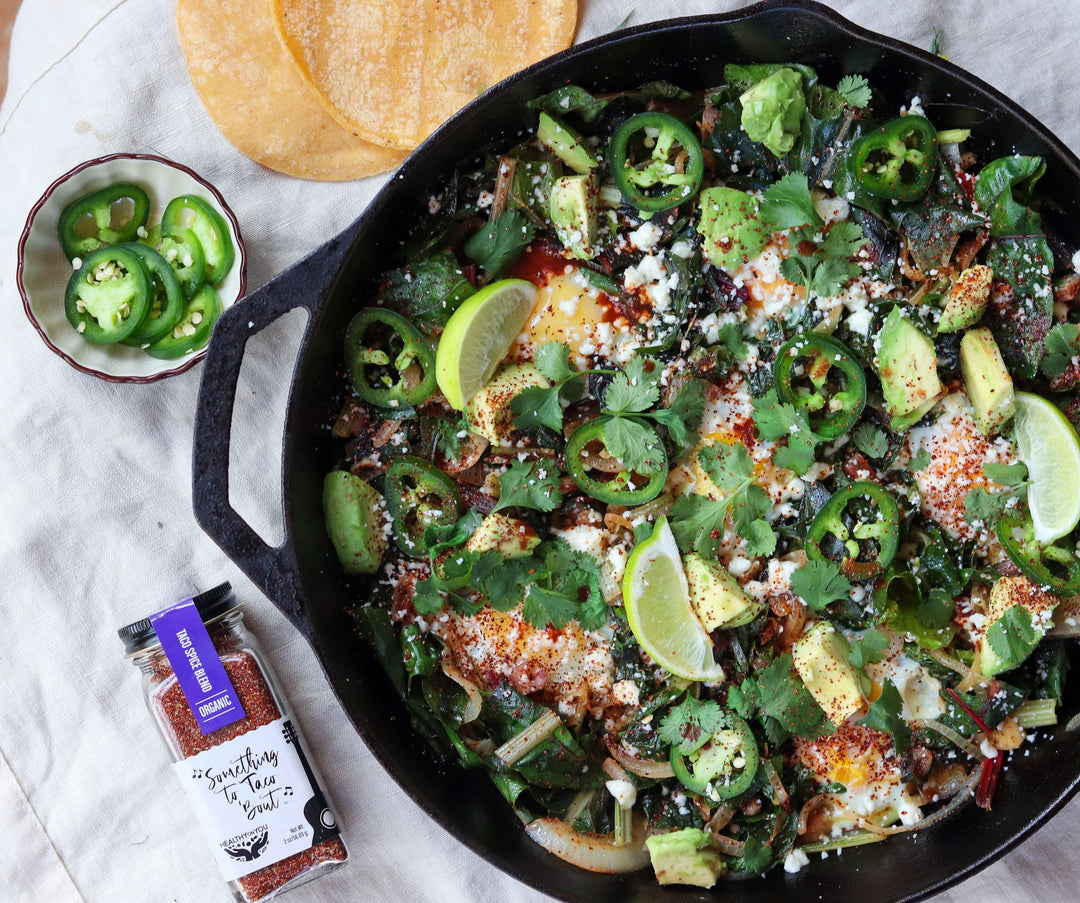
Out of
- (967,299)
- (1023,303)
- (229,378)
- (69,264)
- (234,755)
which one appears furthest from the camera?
(69,264)

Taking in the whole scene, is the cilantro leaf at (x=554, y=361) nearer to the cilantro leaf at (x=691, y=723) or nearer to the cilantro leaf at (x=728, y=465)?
the cilantro leaf at (x=728, y=465)

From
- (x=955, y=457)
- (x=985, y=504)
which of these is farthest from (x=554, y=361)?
(x=985, y=504)

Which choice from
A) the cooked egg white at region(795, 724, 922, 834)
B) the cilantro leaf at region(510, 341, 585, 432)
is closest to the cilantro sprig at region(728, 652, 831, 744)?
the cooked egg white at region(795, 724, 922, 834)

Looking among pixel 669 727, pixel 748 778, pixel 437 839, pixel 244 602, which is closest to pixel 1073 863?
pixel 748 778

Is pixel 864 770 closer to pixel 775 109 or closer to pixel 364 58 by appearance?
pixel 775 109

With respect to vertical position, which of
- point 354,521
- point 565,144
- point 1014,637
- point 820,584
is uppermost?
point 565,144

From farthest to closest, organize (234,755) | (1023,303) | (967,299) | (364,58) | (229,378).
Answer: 1. (364,58)
2. (234,755)
3. (1023,303)
4. (967,299)
5. (229,378)

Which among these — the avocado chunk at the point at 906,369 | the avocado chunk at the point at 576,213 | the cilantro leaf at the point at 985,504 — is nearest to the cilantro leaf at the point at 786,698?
the cilantro leaf at the point at 985,504
